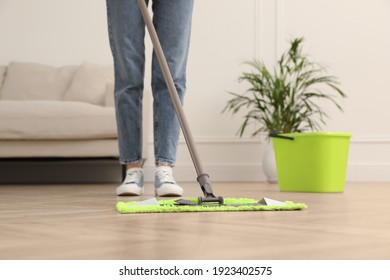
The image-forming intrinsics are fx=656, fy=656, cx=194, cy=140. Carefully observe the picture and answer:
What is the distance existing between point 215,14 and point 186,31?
214cm

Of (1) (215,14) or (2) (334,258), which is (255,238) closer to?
(2) (334,258)

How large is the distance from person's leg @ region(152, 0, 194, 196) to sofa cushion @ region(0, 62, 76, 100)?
204 centimetres

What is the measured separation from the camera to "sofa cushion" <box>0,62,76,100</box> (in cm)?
400

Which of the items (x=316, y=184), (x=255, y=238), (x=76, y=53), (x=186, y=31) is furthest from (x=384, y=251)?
(x=76, y=53)

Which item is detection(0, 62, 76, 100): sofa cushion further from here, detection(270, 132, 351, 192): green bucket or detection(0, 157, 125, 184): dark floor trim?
detection(270, 132, 351, 192): green bucket

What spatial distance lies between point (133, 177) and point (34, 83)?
211 centimetres

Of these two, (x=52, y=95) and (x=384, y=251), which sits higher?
(x=52, y=95)

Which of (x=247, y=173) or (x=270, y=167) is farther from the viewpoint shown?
(x=247, y=173)

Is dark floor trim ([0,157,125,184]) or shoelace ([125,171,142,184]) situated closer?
shoelace ([125,171,142,184])

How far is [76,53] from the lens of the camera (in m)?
4.28

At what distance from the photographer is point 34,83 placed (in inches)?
159

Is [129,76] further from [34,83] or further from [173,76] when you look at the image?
[34,83]

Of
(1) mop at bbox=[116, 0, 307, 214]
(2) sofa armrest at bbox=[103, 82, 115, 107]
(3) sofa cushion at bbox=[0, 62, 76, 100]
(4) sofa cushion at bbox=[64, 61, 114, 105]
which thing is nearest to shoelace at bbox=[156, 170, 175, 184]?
(1) mop at bbox=[116, 0, 307, 214]

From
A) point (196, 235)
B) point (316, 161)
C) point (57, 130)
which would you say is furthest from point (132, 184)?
point (57, 130)
